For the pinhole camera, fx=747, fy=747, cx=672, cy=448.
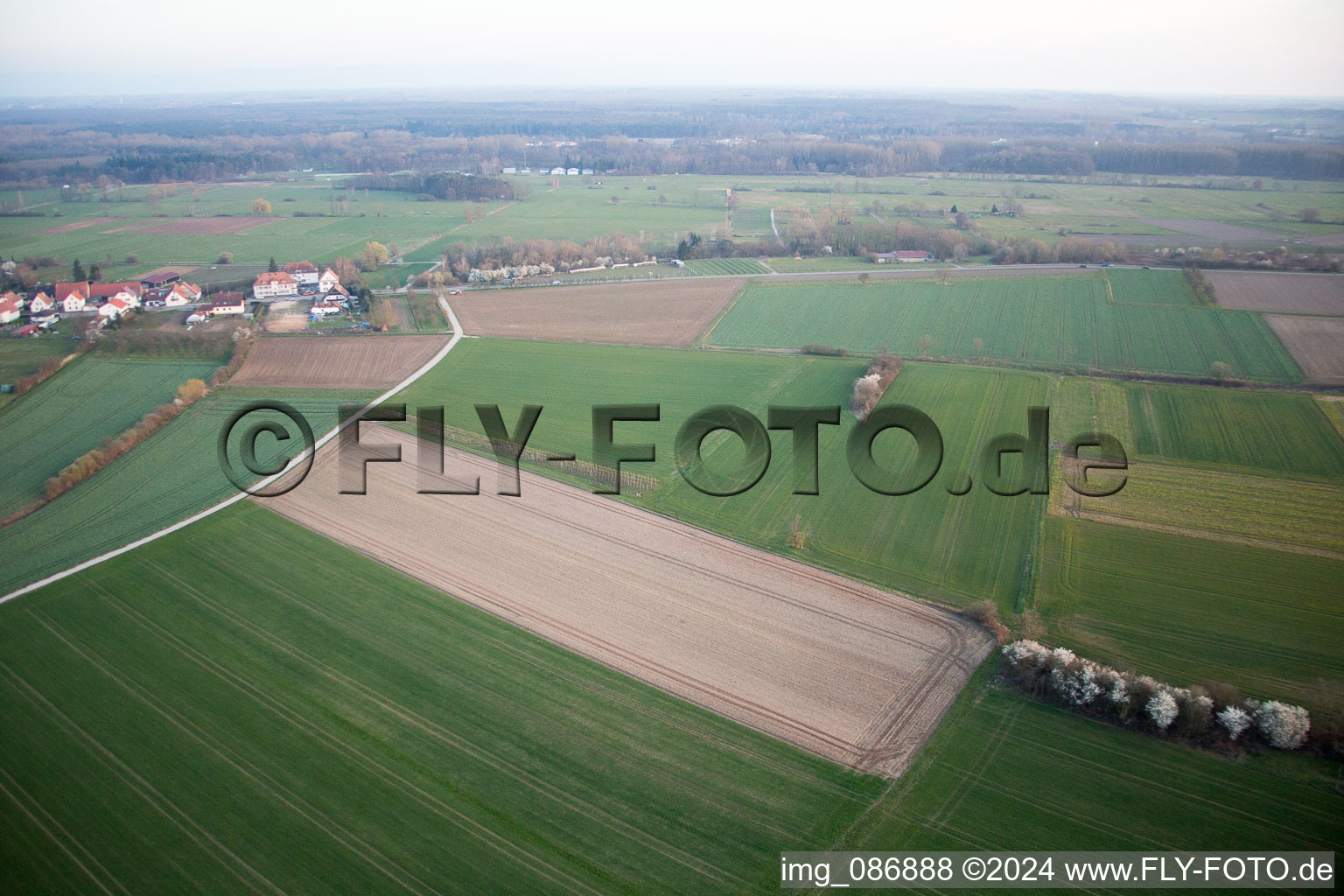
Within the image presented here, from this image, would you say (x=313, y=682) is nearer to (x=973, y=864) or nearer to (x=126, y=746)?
(x=126, y=746)

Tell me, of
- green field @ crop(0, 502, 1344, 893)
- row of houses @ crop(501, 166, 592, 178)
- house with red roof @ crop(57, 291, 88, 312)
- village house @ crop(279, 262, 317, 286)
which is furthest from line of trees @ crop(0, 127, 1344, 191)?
green field @ crop(0, 502, 1344, 893)

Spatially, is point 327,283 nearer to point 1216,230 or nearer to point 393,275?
point 393,275

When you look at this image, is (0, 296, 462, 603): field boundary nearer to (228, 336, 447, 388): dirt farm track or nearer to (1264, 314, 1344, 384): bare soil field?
(228, 336, 447, 388): dirt farm track

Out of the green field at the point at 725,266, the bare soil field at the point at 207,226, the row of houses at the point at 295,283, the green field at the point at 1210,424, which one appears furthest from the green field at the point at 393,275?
the green field at the point at 1210,424

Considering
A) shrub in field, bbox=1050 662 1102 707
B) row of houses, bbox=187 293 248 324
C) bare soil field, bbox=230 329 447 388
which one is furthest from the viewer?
row of houses, bbox=187 293 248 324

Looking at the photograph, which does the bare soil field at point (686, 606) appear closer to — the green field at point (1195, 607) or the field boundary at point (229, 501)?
the field boundary at point (229, 501)

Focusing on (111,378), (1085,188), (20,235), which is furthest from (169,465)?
(1085,188)
